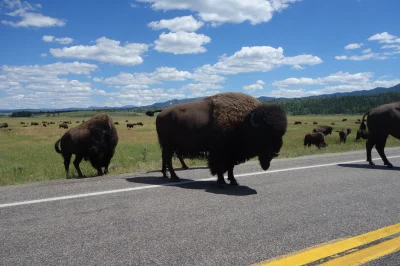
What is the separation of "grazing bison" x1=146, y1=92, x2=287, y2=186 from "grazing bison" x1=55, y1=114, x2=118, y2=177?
333 centimetres

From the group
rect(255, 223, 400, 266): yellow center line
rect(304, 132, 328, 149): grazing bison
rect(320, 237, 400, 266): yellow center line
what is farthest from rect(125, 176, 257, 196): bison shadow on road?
rect(304, 132, 328, 149): grazing bison

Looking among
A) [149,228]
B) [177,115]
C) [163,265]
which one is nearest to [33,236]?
[149,228]

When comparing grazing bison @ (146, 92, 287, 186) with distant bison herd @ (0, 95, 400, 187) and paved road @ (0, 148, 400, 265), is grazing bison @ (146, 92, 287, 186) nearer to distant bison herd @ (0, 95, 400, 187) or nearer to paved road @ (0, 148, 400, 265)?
distant bison herd @ (0, 95, 400, 187)

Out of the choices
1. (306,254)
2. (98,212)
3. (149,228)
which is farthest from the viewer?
(98,212)

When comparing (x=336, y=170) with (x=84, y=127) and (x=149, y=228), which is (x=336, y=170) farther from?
(x=84, y=127)

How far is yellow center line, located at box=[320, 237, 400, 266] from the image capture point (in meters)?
3.06

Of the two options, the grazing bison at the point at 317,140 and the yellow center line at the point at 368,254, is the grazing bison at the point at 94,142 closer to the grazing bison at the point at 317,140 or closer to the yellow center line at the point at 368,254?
the yellow center line at the point at 368,254

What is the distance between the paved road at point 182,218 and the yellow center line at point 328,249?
113 millimetres

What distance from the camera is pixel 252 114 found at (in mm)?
6438

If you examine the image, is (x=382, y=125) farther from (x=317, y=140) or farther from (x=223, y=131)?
(x=317, y=140)

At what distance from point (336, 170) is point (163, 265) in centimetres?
687

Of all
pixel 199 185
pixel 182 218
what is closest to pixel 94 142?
pixel 199 185

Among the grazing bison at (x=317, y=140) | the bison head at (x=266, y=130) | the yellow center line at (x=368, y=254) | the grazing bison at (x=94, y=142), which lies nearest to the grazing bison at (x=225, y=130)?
the bison head at (x=266, y=130)

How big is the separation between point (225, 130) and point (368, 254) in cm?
387
